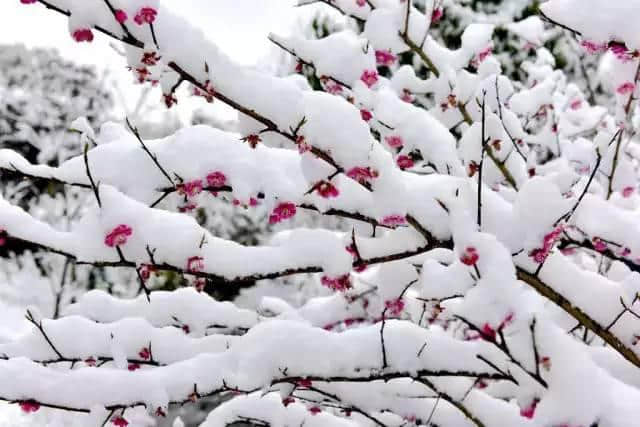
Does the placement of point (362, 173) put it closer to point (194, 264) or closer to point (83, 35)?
point (194, 264)

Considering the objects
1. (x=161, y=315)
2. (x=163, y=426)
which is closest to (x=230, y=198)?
(x=161, y=315)

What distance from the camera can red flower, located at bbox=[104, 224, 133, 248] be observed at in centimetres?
150

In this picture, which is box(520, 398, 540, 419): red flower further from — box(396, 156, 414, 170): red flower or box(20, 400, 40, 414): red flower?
box(20, 400, 40, 414): red flower

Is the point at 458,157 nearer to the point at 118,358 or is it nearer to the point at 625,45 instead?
the point at 625,45

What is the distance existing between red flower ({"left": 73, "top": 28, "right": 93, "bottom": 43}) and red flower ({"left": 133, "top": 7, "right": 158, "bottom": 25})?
144mm

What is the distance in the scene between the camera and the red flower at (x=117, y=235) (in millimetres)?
1501

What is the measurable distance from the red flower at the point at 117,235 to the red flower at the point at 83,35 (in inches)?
19.4

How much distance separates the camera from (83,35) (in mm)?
1391

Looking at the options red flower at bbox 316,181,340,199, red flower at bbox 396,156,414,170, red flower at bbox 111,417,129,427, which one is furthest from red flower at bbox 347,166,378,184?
red flower at bbox 111,417,129,427

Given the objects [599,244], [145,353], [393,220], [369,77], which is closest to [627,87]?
[599,244]

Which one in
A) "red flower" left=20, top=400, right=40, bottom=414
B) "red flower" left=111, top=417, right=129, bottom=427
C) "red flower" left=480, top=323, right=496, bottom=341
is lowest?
"red flower" left=480, top=323, right=496, bottom=341

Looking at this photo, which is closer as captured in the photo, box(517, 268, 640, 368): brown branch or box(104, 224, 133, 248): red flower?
box(104, 224, 133, 248): red flower

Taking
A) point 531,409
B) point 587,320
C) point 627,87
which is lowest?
point 531,409

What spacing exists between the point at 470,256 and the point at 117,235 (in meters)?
0.93
